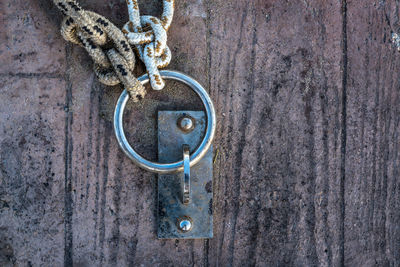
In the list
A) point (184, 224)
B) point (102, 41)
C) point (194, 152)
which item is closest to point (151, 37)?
point (102, 41)

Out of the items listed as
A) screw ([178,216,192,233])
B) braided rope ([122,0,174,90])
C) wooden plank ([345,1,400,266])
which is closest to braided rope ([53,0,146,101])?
braided rope ([122,0,174,90])

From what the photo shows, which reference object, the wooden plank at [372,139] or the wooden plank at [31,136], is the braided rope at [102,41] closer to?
the wooden plank at [31,136]

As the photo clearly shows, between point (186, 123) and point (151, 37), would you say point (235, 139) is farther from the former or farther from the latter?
point (151, 37)

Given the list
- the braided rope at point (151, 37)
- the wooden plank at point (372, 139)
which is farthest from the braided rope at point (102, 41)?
the wooden plank at point (372, 139)

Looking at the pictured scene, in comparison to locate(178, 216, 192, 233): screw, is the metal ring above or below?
above

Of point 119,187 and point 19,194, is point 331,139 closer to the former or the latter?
point 119,187

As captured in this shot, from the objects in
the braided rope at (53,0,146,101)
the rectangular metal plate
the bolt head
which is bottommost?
the bolt head

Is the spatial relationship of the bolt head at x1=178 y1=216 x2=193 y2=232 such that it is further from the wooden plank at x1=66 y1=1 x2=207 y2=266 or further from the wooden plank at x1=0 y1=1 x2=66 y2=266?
the wooden plank at x1=0 y1=1 x2=66 y2=266
